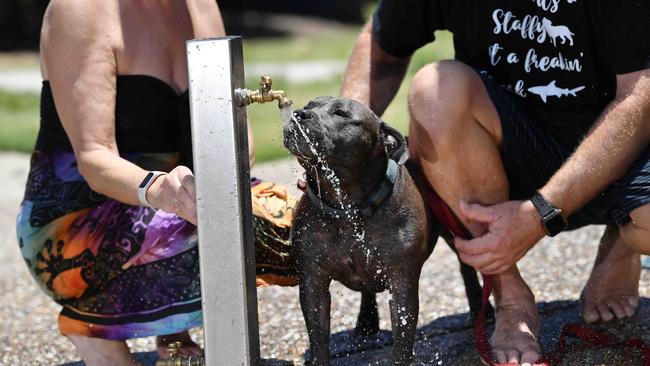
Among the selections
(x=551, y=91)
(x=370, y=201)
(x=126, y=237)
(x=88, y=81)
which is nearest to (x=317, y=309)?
(x=370, y=201)

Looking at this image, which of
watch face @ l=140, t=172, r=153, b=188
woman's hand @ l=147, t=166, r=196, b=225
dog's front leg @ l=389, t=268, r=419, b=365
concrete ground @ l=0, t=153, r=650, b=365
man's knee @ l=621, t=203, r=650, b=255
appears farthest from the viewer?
concrete ground @ l=0, t=153, r=650, b=365

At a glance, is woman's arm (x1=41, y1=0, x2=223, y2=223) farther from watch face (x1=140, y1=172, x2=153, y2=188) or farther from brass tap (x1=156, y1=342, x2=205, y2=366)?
brass tap (x1=156, y1=342, x2=205, y2=366)

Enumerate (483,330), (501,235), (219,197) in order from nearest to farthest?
1. (219,197)
2. (501,235)
3. (483,330)

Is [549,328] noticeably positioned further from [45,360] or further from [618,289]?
[45,360]

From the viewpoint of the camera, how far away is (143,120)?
11.0ft

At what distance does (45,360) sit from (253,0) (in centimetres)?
2125

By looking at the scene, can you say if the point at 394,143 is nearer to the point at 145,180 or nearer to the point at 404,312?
the point at 404,312

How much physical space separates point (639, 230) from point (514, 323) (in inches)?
19.8

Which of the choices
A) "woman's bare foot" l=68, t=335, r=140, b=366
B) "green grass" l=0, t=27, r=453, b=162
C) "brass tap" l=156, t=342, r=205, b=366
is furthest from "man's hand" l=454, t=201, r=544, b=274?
"green grass" l=0, t=27, r=453, b=162

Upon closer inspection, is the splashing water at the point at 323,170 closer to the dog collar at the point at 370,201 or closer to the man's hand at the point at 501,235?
the dog collar at the point at 370,201

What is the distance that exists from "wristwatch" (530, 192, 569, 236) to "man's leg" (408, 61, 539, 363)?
8.9 inches

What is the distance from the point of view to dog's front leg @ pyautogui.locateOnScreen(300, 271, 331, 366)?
3.05 metres

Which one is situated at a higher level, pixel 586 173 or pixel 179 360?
pixel 586 173

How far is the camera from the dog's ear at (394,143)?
304 cm
